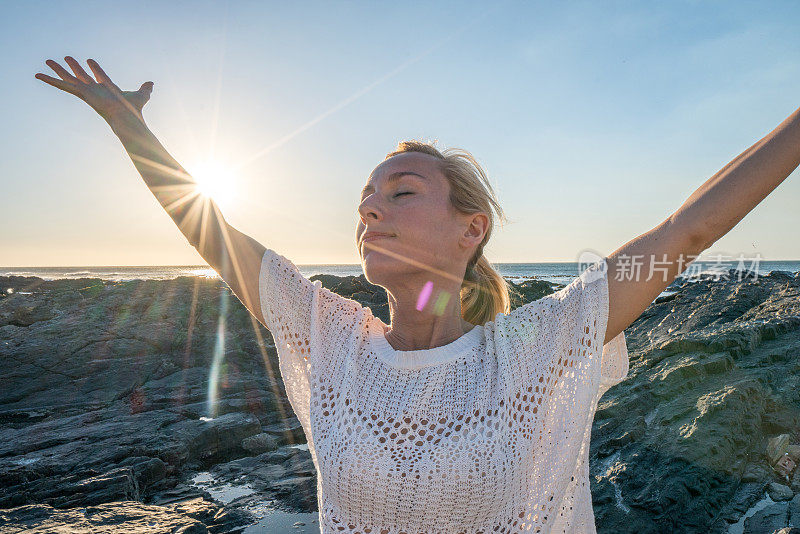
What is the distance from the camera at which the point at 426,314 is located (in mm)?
2184

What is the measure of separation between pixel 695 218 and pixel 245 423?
17.0 ft

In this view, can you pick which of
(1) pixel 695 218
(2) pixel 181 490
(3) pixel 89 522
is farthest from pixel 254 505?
(1) pixel 695 218

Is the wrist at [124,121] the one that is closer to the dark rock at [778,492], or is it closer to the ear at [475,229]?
the ear at [475,229]

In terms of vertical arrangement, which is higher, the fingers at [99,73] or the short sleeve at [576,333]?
the fingers at [99,73]

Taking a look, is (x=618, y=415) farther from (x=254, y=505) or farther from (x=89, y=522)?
(x=89, y=522)

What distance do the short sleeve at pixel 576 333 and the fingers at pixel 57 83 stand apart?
205 cm

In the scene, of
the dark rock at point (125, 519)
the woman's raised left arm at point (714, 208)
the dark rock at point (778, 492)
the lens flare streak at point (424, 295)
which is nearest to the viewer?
the woman's raised left arm at point (714, 208)

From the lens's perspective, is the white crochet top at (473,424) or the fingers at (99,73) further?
the fingers at (99,73)

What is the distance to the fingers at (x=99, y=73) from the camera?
7.03 feet

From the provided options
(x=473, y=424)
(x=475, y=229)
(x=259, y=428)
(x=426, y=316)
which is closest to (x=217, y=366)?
(x=259, y=428)

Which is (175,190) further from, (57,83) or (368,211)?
(368,211)

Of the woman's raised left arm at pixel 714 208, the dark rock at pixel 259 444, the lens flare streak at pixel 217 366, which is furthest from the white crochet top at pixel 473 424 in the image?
the lens flare streak at pixel 217 366

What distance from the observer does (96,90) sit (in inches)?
83.4

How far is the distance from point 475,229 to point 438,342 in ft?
1.78
